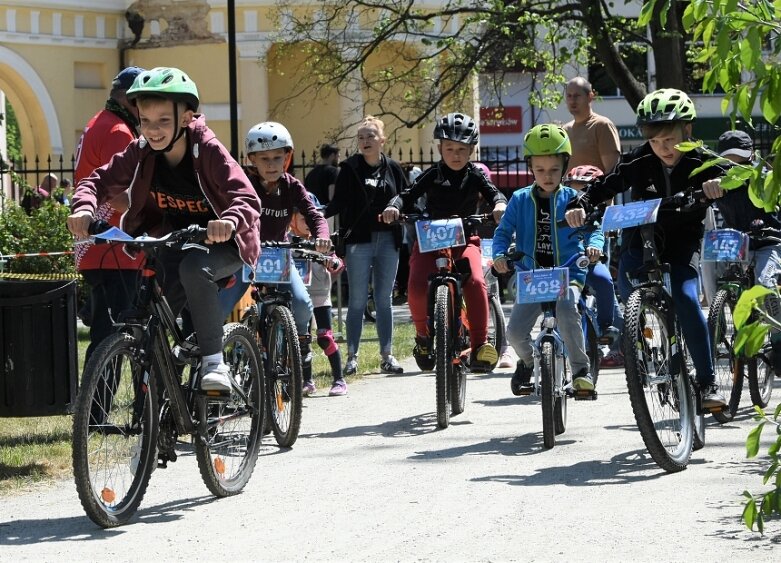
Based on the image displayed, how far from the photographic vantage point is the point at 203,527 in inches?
245

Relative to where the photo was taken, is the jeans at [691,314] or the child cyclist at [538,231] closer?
the jeans at [691,314]

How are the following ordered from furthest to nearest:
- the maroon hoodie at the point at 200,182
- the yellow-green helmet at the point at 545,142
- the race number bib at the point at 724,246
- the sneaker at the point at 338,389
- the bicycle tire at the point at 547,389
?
1. the sneaker at the point at 338,389
2. the race number bib at the point at 724,246
3. the yellow-green helmet at the point at 545,142
4. the bicycle tire at the point at 547,389
5. the maroon hoodie at the point at 200,182

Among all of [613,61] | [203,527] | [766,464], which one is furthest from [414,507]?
[613,61]

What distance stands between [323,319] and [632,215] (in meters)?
4.30

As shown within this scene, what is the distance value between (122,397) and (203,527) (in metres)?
0.63

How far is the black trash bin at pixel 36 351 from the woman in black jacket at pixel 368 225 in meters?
4.11

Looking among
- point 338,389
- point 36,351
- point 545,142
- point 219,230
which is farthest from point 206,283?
point 338,389

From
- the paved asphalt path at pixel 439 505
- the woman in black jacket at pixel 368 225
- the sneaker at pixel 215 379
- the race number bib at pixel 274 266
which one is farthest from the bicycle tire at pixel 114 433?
the woman in black jacket at pixel 368 225

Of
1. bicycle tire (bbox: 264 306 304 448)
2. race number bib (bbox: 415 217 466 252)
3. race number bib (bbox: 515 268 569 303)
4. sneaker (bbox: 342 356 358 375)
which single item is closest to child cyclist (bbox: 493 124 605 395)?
race number bib (bbox: 515 268 569 303)

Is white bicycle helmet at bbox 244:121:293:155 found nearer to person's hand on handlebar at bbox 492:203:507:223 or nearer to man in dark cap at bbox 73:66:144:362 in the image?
man in dark cap at bbox 73:66:144:362

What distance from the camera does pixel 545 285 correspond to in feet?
27.2

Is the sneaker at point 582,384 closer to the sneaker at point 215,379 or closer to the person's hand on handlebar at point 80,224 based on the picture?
the sneaker at point 215,379

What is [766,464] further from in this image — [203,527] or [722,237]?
[203,527]

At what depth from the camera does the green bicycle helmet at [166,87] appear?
665 centimetres
